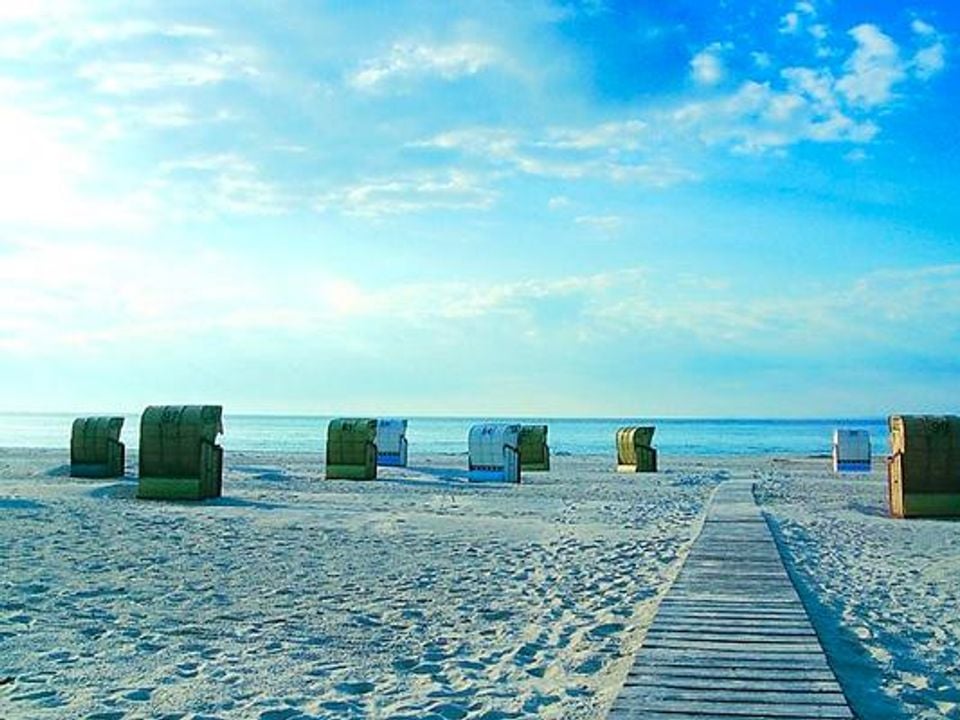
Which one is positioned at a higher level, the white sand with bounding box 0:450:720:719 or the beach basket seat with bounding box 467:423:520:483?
the beach basket seat with bounding box 467:423:520:483

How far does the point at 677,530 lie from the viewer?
45.3 feet

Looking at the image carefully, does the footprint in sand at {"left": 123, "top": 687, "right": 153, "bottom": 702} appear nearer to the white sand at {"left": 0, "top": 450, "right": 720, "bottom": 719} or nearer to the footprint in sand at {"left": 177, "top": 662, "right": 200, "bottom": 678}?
the white sand at {"left": 0, "top": 450, "right": 720, "bottom": 719}

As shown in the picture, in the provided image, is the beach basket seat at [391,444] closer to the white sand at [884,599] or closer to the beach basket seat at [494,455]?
the beach basket seat at [494,455]

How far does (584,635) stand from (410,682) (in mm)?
1719

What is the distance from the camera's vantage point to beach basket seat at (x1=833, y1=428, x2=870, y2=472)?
32938mm

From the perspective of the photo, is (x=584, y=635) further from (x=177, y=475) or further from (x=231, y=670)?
(x=177, y=475)

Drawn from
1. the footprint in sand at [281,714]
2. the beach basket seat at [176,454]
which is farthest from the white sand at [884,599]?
the beach basket seat at [176,454]

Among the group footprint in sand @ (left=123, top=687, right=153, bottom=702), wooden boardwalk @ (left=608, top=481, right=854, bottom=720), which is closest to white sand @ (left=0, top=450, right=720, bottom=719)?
footprint in sand @ (left=123, top=687, right=153, bottom=702)

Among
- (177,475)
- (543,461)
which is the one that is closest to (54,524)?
(177,475)

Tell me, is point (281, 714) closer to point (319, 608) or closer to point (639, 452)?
point (319, 608)

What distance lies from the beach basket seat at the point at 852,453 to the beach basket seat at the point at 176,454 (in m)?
23.1

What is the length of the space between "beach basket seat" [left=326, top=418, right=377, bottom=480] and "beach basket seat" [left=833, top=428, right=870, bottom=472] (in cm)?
1674

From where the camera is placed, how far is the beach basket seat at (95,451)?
2334 centimetres

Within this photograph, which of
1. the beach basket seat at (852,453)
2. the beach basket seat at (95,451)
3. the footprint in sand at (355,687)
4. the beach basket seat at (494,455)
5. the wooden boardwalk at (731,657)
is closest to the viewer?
the wooden boardwalk at (731,657)
